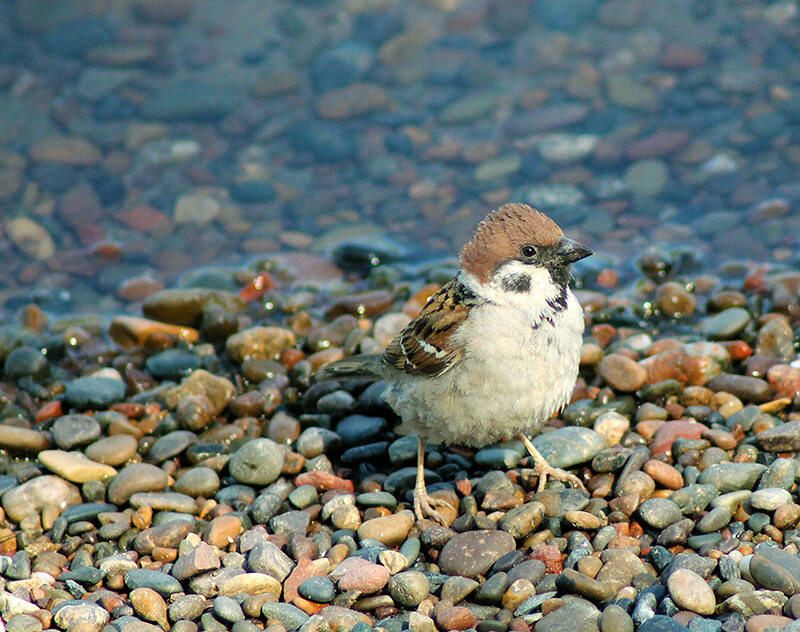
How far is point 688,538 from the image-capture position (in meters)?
4.02

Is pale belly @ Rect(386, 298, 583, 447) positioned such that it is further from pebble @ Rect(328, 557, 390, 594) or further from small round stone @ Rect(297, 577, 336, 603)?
small round stone @ Rect(297, 577, 336, 603)

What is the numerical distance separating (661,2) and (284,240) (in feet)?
20.2

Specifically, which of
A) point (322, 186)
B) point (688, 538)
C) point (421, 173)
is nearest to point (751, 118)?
point (421, 173)

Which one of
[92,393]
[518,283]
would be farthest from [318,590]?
[92,393]

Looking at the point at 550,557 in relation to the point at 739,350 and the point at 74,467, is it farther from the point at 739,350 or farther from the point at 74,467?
the point at 74,467

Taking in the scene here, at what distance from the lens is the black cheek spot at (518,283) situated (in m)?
4.49

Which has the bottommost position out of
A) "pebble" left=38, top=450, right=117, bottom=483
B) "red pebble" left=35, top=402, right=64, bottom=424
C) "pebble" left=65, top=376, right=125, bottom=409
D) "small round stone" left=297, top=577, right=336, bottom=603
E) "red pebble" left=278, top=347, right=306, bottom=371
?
"red pebble" left=35, top=402, right=64, bottom=424

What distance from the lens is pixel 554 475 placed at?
466 centimetres

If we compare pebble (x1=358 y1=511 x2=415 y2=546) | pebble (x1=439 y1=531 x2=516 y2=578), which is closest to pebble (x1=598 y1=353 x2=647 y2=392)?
pebble (x1=439 y1=531 x2=516 y2=578)

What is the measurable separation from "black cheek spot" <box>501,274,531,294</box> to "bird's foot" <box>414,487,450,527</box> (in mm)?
1176

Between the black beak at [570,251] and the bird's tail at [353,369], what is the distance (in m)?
1.32

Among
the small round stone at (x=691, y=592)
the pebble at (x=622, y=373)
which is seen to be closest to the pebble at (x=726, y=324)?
the pebble at (x=622, y=373)

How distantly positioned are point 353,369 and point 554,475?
139 cm

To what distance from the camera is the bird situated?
435 centimetres
